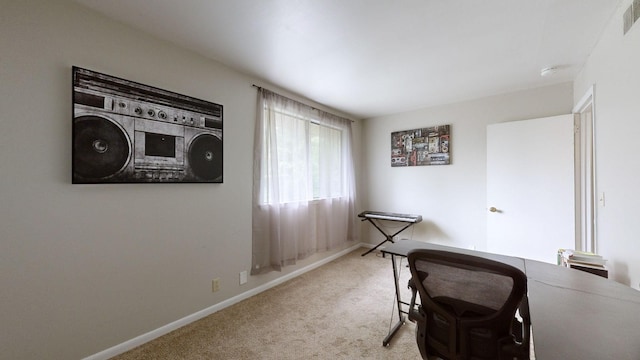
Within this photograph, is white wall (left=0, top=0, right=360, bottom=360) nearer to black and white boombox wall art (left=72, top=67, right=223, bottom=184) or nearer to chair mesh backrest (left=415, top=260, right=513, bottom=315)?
black and white boombox wall art (left=72, top=67, right=223, bottom=184)

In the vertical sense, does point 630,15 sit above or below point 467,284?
above

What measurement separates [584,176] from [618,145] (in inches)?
56.8

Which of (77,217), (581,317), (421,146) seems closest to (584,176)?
(421,146)

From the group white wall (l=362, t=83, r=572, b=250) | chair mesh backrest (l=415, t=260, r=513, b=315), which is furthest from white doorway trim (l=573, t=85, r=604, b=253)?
chair mesh backrest (l=415, t=260, r=513, b=315)

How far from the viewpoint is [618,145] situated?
5.15ft

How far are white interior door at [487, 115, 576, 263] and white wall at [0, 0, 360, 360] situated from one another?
138 inches

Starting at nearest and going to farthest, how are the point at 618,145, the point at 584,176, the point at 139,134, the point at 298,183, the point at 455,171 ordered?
1. the point at 618,145
2. the point at 139,134
3. the point at 584,176
4. the point at 298,183
5. the point at 455,171

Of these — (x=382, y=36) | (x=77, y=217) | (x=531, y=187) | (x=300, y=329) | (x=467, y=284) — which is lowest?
(x=300, y=329)

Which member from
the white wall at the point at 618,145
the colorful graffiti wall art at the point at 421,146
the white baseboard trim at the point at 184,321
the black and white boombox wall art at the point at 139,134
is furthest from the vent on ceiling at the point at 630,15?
the white baseboard trim at the point at 184,321

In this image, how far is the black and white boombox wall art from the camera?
1609 millimetres

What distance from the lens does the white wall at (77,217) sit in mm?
1410

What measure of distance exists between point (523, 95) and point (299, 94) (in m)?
2.94

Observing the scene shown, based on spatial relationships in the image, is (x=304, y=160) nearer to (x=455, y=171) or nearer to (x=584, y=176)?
(x=455, y=171)

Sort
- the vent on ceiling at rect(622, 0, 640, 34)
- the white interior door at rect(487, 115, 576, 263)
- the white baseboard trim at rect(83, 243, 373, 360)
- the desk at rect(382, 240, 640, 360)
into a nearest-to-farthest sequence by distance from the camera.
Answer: the desk at rect(382, 240, 640, 360)
the vent on ceiling at rect(622, 0, 640, 34)
the white baseboard trim at rect(83, 243, 373, 360)
the white interior door at rect(487, 115, 576, 263)
